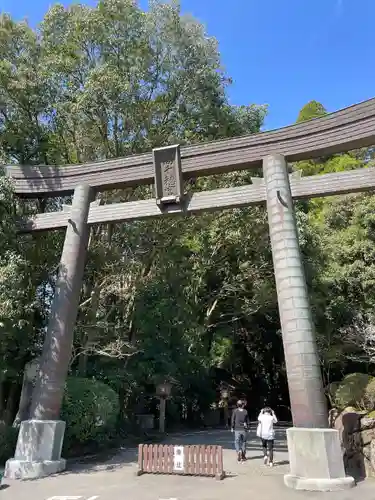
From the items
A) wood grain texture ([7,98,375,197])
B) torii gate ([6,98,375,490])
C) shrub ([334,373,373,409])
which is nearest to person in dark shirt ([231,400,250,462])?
torii gate ([6,98,375,490])

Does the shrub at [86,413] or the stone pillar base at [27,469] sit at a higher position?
the shrub at [86,413]

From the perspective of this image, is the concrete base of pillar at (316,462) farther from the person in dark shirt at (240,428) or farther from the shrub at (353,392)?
the shrub at (353,392)

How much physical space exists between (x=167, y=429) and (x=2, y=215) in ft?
43.4

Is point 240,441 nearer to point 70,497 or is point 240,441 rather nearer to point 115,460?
point 115,460

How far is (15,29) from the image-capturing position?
13.7 meters

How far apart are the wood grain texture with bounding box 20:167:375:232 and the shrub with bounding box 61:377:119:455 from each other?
175 inches

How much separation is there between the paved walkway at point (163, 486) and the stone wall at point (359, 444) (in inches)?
22.9

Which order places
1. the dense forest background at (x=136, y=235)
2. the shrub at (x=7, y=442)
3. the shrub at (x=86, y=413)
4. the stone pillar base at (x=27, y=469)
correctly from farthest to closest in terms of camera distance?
1. the dense forest background at (x=136, y=235)
2. the shrub at (x=86, y=413)
3. the shrub at (x=7, y=442)
4. the stone pillar base at (x=27, y=469)

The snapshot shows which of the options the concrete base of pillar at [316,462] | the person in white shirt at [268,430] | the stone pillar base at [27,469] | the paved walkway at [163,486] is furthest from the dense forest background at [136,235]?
the concrete base of pillar at [316,462]

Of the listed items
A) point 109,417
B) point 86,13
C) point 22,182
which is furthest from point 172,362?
point 86,13

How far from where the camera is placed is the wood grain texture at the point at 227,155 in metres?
9.70

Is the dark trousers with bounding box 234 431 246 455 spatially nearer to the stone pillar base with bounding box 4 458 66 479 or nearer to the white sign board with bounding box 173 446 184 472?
the white sign board with bounding box 173 446 184 472

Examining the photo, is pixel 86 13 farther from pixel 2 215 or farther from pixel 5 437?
pixel 5 437

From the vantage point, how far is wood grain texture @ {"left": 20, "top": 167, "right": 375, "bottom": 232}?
9555 mm
